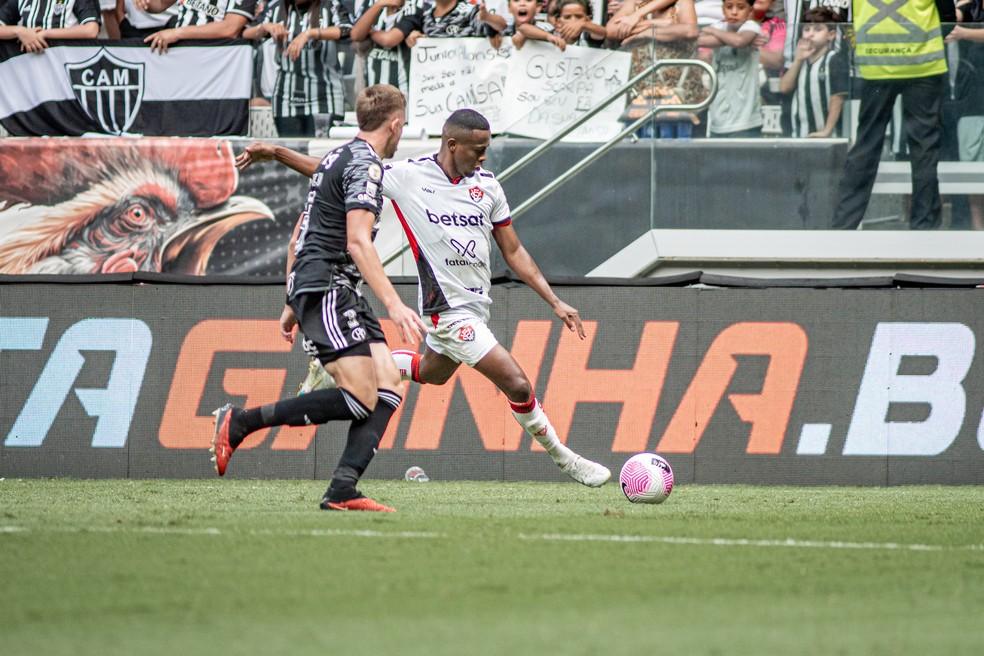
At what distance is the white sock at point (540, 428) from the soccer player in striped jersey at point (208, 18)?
6.99 m

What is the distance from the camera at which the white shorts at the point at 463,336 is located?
29.0ft

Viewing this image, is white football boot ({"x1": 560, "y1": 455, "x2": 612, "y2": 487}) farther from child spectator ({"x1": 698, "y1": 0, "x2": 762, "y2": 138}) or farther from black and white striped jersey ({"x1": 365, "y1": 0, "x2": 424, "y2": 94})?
black and white striped jersey ({"x1": 365, "y1": 0, "x2": 424, "y2": 94})

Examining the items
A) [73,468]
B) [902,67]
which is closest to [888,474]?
[902,67]

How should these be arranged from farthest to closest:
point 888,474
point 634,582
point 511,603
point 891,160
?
point 891,160 < point 888,474 < point 634,582 < point 511,603

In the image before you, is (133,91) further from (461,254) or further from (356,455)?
(356,455)

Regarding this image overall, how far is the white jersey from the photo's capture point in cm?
898

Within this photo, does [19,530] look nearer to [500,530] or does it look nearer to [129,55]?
[500,530]

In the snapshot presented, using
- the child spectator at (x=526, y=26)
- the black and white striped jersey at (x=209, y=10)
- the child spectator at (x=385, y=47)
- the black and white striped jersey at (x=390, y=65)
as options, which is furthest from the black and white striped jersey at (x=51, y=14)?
the child spectator at (x=526, y=26)

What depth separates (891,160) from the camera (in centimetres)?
1236

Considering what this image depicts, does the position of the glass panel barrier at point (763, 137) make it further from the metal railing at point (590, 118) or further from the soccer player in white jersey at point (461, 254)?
the soccer player in white jersey at point (461, 254)

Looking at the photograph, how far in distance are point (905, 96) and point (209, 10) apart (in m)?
6.90

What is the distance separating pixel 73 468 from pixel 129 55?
4.54 m

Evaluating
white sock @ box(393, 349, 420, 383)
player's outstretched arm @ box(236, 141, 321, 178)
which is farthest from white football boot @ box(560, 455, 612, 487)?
player's outstretched arm @ box(236, 141, 321, 178)

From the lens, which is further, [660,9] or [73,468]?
[660,9]
